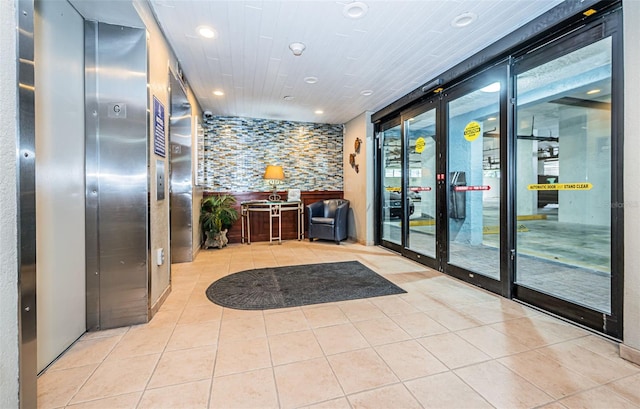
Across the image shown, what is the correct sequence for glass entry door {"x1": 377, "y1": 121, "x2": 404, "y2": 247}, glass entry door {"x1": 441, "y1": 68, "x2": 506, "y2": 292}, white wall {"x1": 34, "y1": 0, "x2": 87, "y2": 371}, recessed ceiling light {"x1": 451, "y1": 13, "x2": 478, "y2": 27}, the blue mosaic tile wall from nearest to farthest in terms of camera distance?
white wall {"x1": 34, "y1": 0, "x2": 87, "y2": 371} < recessed ceiling light {"x1": 451, "y1": 13, "x2": 478, "y2": 27} < glass entry door {"x1": 441, "y1": 68, "x2": 506, "y2": 292} < glass entry door {"x1": 377, "y1": 121, "x2": 404, "y2": 247} < the blue mosaic tile wall

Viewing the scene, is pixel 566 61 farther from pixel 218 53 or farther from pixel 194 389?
pixel 194 389

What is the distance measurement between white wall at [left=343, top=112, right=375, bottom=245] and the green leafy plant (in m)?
2.42

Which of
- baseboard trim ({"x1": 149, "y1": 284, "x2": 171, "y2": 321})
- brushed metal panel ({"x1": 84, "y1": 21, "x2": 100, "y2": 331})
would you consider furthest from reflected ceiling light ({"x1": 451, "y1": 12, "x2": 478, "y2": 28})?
baseboard trim ({"x1": 149, "y1": 284, "x2": 171, "y2": 321})

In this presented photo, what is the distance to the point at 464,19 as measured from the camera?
243cm

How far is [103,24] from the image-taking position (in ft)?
7.05

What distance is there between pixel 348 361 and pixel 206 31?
305 centimetres

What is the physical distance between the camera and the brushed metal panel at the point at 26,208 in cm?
108

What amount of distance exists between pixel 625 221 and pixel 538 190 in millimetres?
830

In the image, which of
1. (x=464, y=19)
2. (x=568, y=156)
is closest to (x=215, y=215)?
(x=464, y=19)

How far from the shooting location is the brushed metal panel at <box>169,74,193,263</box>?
160 inches

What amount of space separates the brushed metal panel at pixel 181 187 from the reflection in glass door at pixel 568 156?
4.17 metres

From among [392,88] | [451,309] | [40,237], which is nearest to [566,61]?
[392,88]

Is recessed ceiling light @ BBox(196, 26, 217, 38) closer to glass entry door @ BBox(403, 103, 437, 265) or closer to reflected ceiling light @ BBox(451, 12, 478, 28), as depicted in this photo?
reflected ceiling light @ BBox(451, 12, 478, 28)

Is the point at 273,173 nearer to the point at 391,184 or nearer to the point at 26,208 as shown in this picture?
the point at 391,184
